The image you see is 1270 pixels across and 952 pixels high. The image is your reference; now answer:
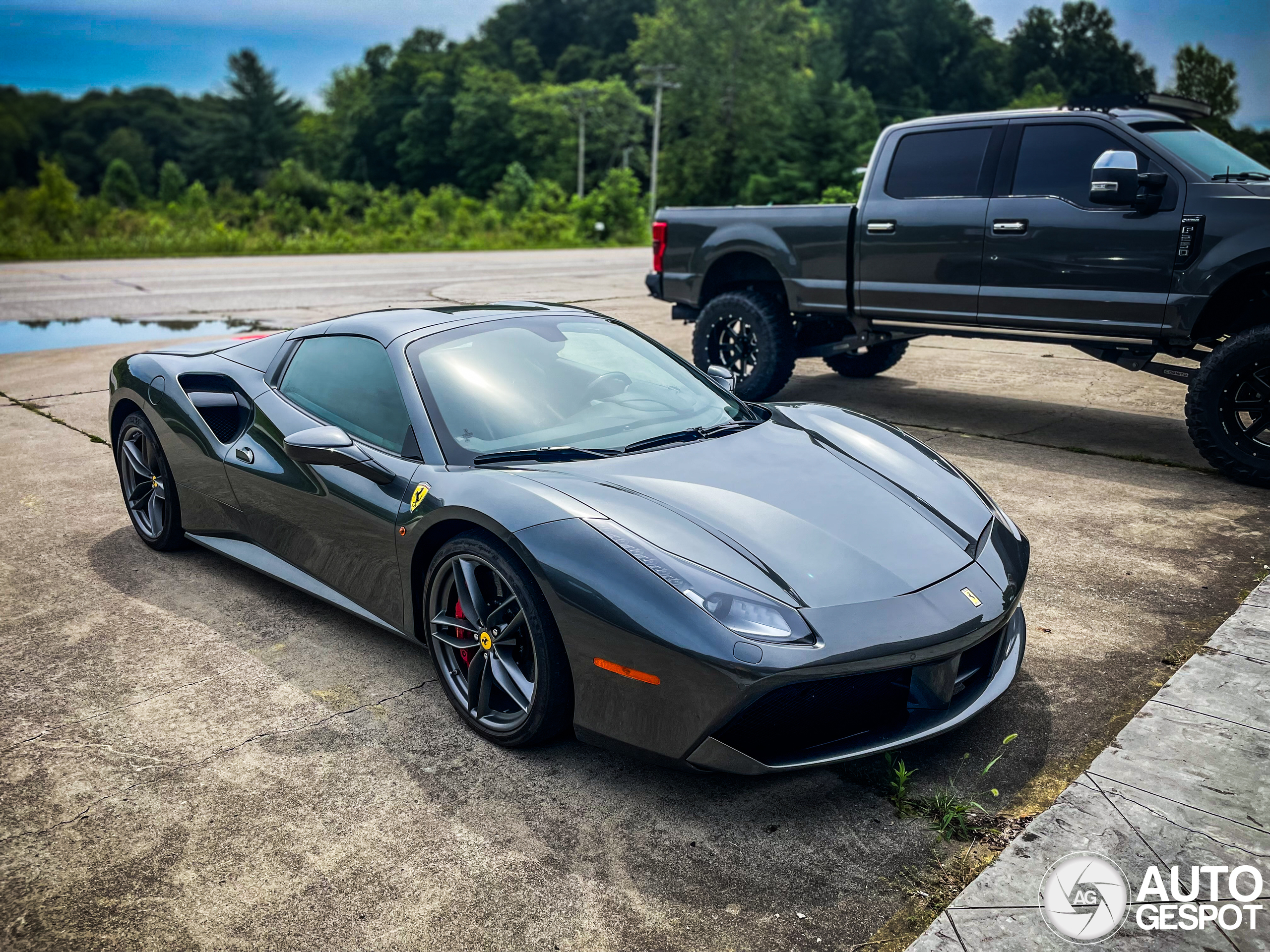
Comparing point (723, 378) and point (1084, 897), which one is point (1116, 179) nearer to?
point (723, 378)

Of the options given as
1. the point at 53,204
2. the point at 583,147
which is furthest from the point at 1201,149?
the point at 583,147

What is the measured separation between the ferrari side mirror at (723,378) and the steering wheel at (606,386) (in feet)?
1.67

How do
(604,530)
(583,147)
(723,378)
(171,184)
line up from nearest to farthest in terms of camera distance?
(604,530), (723,378), (171,184), (583,147)

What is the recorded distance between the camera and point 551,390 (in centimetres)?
374

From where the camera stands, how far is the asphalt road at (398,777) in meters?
2.43

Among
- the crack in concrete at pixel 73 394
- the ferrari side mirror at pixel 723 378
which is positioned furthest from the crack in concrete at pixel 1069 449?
the crack in concrete at pixel 73 394

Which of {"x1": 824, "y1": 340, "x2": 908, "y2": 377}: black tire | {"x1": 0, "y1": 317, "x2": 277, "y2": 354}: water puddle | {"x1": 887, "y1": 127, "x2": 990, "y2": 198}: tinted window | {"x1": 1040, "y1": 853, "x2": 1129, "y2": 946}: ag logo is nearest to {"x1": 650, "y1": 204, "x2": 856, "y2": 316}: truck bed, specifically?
{"x1": 887, "y1": 127, "x2": 990, "y2": 198}: tinted window

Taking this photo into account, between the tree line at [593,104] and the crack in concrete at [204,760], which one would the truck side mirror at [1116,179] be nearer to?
the crack in concrete at [204,760]

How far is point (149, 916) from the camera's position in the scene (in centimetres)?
243

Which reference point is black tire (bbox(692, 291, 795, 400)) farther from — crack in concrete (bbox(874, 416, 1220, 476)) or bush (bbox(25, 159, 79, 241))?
bush (bbox(25, 159, 79, 241))

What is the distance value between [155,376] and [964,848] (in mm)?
4001

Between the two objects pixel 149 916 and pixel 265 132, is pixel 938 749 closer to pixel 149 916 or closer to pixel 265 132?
pixel 149 916

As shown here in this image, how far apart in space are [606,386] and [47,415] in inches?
231

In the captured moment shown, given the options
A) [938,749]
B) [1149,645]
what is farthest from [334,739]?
[1149,645]
